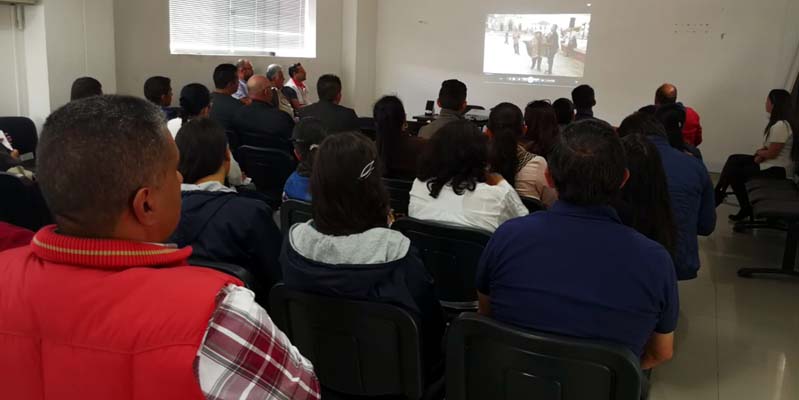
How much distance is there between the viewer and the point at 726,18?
7.74 m

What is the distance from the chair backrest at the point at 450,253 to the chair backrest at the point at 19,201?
6.21 feet

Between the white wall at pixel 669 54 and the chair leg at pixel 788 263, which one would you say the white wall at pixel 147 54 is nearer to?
the white wall at pixel 669 54

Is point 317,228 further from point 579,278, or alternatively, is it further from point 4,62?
point 4,62

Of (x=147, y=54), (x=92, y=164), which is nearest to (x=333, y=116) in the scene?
(x=147, y=54)

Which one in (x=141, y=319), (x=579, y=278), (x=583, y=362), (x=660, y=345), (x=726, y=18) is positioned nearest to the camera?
(x=141, y=319)

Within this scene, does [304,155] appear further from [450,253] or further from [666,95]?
[666,95]

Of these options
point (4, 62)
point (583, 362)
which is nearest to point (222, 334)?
point (583, 362)

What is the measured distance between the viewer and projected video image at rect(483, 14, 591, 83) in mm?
8711

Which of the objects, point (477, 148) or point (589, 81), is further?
point (589, 81)

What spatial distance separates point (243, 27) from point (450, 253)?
6.67m

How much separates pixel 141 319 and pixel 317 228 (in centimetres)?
102

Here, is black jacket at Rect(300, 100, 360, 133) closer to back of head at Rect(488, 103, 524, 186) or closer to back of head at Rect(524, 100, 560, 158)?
back of head at Rect(524, 100, 560, 158)

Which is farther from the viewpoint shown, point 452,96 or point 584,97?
point 584,97

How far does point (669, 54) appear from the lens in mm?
8094
